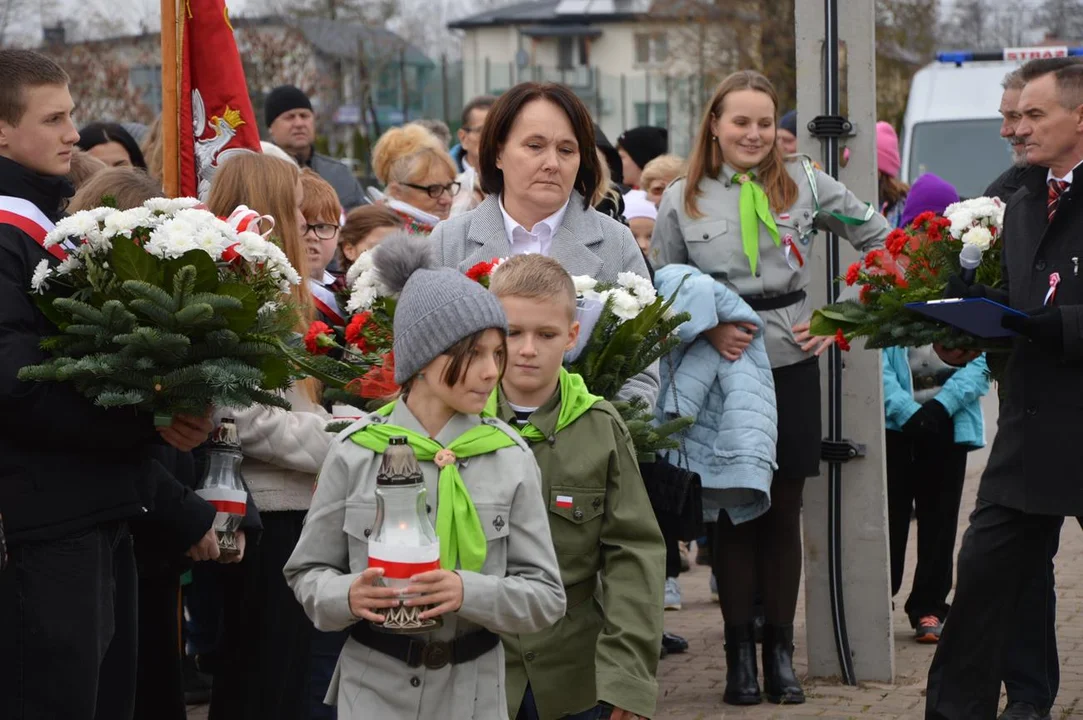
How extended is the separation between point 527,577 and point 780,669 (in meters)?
3.31

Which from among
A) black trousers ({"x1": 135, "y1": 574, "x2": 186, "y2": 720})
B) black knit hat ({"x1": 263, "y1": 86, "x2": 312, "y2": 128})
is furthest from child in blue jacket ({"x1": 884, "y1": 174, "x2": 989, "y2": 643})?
black knit hat ({"x1": 263, "y1": 86, "x2": 312, "y2": 128})

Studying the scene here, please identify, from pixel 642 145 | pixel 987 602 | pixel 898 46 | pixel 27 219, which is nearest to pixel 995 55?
pixel 642 145

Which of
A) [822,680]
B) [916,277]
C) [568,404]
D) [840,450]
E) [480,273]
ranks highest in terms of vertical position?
[480,273]

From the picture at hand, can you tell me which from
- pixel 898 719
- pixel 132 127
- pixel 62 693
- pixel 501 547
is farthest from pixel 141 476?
pixel 132 127

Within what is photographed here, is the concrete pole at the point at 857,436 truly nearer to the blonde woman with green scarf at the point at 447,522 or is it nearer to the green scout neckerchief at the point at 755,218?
the green scout neckerchief at the point at 755,218

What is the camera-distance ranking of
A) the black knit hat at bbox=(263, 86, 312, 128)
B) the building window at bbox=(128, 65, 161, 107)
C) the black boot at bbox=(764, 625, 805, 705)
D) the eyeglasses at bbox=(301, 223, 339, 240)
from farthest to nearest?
the building window at bbox=(128, 65, 161, 107) → the black knit hat at bbox=(263, 86, 312, 128) → the black boot at bbox=(764, 625, 805, 705) → the eyeglasses at bbox=(301, 223, 339, 240)

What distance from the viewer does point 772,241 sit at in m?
6.75

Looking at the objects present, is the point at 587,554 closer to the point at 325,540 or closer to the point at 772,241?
the point at 325,540

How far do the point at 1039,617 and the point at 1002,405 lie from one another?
91 centimetres

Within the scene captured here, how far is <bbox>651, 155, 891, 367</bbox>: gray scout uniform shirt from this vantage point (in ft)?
22.2

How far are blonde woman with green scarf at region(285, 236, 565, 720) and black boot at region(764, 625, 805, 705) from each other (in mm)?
3182

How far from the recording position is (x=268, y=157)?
5.60 metres

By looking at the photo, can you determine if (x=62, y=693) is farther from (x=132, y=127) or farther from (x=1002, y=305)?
(x=132, y=127)

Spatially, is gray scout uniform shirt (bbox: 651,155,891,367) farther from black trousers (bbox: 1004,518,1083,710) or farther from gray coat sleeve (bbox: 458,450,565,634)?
gray coat sleeve (bbox: 458,450,565,634)
